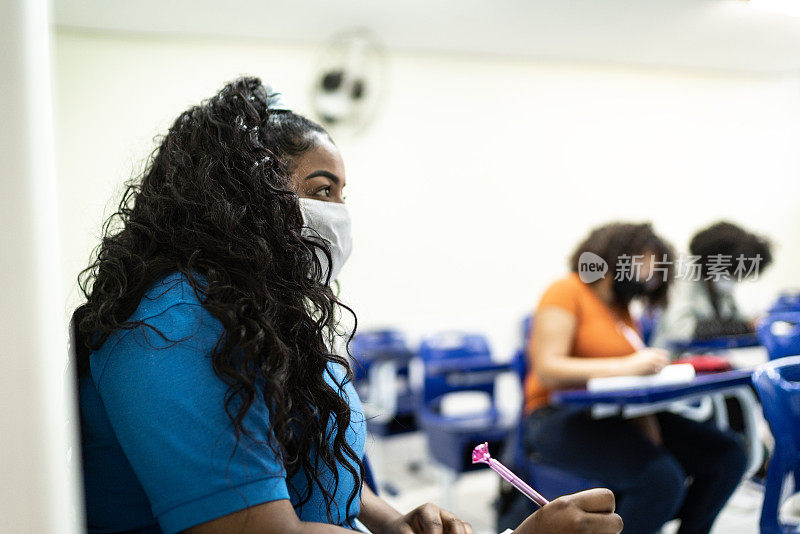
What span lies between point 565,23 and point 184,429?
0.88 m

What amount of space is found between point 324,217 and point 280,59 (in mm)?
2199

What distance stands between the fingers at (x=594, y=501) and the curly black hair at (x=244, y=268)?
28cm

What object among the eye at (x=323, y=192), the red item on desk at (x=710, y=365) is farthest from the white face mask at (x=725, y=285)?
the eye at (x=323, y=192)

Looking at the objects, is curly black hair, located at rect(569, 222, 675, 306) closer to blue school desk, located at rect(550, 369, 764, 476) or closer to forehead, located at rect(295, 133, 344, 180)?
blue school desk, located at rect(550, 369, 764, 476)

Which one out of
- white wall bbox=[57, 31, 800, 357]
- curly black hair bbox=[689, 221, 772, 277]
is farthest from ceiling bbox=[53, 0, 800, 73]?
→ curly black hair bbox=[689, 221, 772, 277]

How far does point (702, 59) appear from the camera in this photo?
1.05 meters

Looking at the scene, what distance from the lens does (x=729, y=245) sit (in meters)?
1.18

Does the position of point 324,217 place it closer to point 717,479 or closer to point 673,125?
point 673,125

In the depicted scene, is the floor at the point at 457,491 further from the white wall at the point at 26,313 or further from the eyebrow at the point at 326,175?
the white wall at the point at 26,313

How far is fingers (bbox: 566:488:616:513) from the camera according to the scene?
69 cm

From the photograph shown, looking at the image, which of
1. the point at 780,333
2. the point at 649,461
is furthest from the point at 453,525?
the point at 780,333

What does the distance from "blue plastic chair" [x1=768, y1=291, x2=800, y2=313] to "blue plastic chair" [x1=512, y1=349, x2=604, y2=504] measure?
1.75 ft

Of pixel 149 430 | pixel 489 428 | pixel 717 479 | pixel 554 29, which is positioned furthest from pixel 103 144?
pixel 717 479

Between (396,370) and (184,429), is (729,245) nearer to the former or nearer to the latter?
(184,429)
